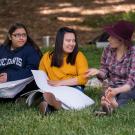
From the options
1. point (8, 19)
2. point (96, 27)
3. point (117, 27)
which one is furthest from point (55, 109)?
point (8, 19)

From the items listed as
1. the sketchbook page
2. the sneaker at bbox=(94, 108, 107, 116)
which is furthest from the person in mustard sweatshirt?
the sneaker at bbox=(94, 108, 107, 116)

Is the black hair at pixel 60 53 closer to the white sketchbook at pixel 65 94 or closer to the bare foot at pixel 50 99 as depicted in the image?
the white sketchbook at pixel 65 94

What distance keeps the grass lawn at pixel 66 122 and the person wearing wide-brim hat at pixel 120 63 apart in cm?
24

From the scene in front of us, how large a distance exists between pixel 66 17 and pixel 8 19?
6.01ft

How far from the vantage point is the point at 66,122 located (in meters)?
5.58

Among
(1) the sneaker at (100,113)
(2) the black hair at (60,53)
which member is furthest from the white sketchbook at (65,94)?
(1) the sneaker at (100,113)

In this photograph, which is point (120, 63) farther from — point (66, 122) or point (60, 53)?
point (66, 122)

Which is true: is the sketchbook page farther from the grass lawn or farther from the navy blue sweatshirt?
the grass lawn

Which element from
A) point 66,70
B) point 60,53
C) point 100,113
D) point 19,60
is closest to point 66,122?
point 100,113

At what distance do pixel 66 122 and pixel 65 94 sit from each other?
82cm

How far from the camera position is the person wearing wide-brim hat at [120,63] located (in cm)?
638

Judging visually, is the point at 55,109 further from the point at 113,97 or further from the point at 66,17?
the point at 66,17

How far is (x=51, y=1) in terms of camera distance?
63.0 ft

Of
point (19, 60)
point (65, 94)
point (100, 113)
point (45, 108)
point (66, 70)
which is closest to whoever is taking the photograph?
point (100, 113)
